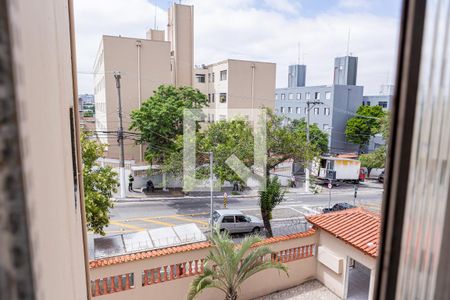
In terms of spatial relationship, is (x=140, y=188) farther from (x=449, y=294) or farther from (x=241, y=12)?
(x=449, y=294)

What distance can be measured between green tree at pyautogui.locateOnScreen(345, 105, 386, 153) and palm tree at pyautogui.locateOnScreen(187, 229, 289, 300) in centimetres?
1319

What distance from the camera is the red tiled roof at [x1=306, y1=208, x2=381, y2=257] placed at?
3887mm

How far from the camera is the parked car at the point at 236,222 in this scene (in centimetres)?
756

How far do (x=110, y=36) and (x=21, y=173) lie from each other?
537 inches

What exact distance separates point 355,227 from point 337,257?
1.58 ft

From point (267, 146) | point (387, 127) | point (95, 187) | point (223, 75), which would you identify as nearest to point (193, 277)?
point (95, 187)

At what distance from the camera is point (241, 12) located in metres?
9.65

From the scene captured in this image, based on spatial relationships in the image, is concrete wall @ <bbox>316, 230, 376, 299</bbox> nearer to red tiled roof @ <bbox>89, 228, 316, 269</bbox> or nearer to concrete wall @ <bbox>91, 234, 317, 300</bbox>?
concrete wall @ <bbox>91, 234, 317, 300</bbox>

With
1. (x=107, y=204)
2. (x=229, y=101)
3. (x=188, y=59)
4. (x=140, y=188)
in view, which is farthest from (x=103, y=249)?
(x=188, y=59)

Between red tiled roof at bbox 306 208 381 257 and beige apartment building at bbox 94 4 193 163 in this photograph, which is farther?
beige apartment building at bbox 94 4 193 163

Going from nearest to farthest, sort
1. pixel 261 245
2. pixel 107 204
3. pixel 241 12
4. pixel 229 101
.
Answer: pixel 261 245, pixel 107 204, pixel 241 12, pixel 229 101

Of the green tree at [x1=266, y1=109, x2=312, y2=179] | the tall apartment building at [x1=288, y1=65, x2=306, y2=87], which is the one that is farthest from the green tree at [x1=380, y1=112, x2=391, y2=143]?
the tall apartment building at [x1=288, y1=65, x2=306, y2=87]

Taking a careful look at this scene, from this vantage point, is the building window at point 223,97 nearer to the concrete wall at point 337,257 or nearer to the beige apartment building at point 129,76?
the beige apartment building at point 129,76

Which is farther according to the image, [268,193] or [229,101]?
[229,101]
